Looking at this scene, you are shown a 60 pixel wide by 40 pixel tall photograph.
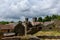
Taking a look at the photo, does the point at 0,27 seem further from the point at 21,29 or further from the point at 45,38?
the point at 45,38

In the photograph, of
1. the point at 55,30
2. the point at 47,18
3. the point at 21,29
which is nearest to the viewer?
the point at 55,30

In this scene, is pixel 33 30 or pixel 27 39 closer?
pixel 27 39

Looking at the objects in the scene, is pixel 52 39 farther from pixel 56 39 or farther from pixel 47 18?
pixel 47 18

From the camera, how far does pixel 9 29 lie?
41.9 m

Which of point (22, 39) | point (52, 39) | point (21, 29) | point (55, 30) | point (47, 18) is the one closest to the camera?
point (22, 39)

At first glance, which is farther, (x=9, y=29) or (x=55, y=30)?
(x=9, y=29)

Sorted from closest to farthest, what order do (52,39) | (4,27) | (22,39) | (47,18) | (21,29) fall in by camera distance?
(22,39)
(52,39)
(21,29)
(4,27)
(47,18)

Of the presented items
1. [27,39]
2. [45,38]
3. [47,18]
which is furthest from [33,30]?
[47,18]

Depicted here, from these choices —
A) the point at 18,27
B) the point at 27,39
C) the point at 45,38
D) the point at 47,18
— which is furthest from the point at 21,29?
the point at 47,18

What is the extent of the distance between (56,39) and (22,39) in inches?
418

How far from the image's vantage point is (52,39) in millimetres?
21516

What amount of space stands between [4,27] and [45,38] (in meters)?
21.0

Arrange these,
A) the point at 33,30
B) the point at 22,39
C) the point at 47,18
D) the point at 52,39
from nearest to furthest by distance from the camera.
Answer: the point at 22,39 < the point at 52,39 < the point at 33,30 < the point at 47,18

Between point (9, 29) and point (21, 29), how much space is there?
162 inches
